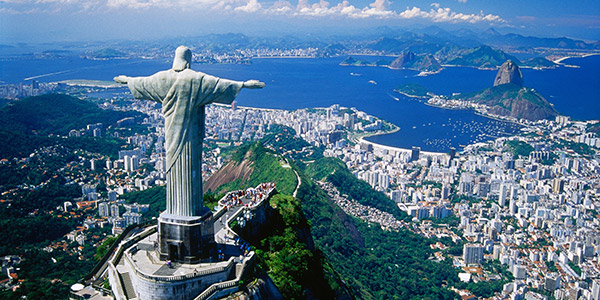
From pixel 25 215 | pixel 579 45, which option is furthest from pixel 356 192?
pixel 579 45

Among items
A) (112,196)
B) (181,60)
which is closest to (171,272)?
(181,60)

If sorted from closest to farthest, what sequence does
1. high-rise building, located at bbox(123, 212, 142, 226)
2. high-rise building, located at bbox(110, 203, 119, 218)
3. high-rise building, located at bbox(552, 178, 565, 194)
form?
high-rise building, located at bbox(123, 212, 142, 226), high-rise building, located at bbox(110, 203, 119, 218), high-rise building, located at bbox(552, 178, 565, 194)

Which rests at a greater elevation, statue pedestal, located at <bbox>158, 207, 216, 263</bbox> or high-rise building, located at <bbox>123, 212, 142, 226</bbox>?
statue pedestal, located at <bbox>158, 207, 216, 263</bbox>

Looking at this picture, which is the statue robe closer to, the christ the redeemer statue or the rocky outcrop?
the christ the redeemer statue

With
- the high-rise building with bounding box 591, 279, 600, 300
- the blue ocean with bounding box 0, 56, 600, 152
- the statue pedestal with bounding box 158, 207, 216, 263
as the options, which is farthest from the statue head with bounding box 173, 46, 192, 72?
the blue ocean with bounding box 0, 56, 600, 152

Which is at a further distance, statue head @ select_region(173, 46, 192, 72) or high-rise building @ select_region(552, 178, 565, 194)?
high-rise building @ select_region(552, 178, 565, 194)

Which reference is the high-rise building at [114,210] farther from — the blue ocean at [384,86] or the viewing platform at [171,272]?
the blue ocean at [384,86]

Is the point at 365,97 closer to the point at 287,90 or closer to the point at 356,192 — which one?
the point at 287,90

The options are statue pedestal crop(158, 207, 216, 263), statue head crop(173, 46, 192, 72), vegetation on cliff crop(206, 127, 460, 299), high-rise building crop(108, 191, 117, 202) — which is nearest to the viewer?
statue pedestal crop(158, 207, 216, 263)
